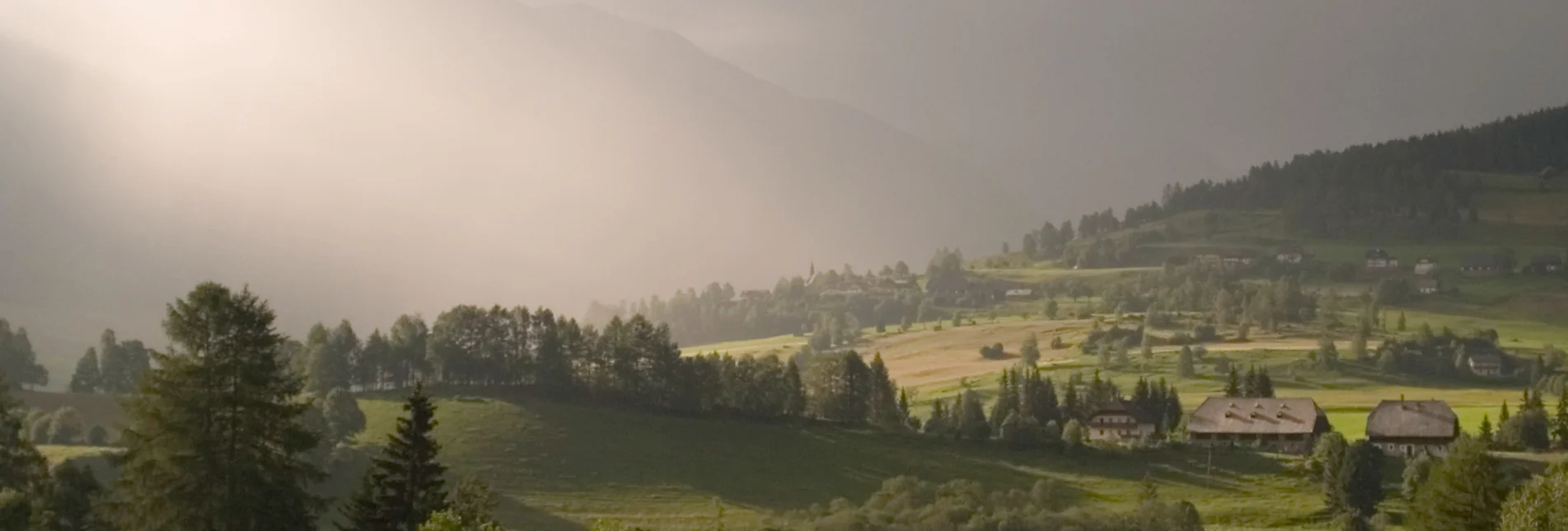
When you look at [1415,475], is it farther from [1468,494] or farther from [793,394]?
[793,394]

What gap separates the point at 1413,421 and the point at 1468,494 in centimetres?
5361

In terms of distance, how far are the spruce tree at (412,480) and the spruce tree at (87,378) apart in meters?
94.1

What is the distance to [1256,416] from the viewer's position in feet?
367

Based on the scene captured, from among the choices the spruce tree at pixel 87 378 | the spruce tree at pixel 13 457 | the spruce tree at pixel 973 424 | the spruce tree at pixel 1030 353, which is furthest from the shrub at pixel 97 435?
the spruce tree at pixel 1030 353

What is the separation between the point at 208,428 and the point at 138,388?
2246mm

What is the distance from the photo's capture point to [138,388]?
35594 millimetres

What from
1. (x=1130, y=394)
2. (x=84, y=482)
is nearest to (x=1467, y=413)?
(x=1130, y=394)

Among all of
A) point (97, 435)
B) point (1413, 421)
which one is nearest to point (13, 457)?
point (97, 435)

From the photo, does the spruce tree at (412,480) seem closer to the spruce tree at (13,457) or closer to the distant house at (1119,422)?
the spruce tree at (13,457)

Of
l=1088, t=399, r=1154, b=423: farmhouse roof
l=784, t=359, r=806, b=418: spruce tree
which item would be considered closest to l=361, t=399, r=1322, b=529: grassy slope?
l=784, t=359, r=806, b=418: spruce tree

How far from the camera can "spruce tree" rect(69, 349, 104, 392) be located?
120m

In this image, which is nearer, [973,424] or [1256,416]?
[973,424]

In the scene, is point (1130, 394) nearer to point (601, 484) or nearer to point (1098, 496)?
point (1098, 496)

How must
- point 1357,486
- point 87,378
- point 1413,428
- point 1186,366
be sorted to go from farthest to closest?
point 1186,366
point 87,378
point 1413,428
point 1357,486
